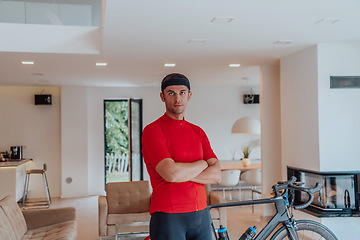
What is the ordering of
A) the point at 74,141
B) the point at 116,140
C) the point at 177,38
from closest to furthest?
the point at 177,38, the point at 74,141, the point at 116,140

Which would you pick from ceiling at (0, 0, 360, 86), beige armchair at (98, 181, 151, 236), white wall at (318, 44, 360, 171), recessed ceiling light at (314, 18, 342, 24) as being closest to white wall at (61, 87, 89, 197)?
ceiling at (0, 0, 360, 86)

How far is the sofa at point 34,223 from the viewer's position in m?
3.81

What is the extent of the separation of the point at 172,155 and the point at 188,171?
120mm

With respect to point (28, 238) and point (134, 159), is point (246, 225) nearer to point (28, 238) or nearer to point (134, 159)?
point (28, 238)

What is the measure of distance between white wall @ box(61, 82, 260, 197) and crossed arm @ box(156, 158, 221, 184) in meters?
7.62

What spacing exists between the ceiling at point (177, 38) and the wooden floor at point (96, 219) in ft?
8.35

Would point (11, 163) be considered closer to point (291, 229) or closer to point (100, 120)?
point (100, 120)

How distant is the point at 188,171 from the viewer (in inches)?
77.2

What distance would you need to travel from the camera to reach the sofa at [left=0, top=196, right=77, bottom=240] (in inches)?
150

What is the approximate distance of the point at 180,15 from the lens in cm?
376

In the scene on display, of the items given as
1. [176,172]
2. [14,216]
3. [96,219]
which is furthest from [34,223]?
[176,172]

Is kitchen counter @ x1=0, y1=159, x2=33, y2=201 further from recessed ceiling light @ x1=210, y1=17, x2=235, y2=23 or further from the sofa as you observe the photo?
recessed ceiling light @ x1=210, y1=17, x2=235, y2=23

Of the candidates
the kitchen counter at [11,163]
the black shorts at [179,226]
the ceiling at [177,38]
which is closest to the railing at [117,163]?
the kitchen counter at [11,163]

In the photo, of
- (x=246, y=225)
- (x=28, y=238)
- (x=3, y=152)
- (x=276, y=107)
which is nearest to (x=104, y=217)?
(x=28, y=238)
